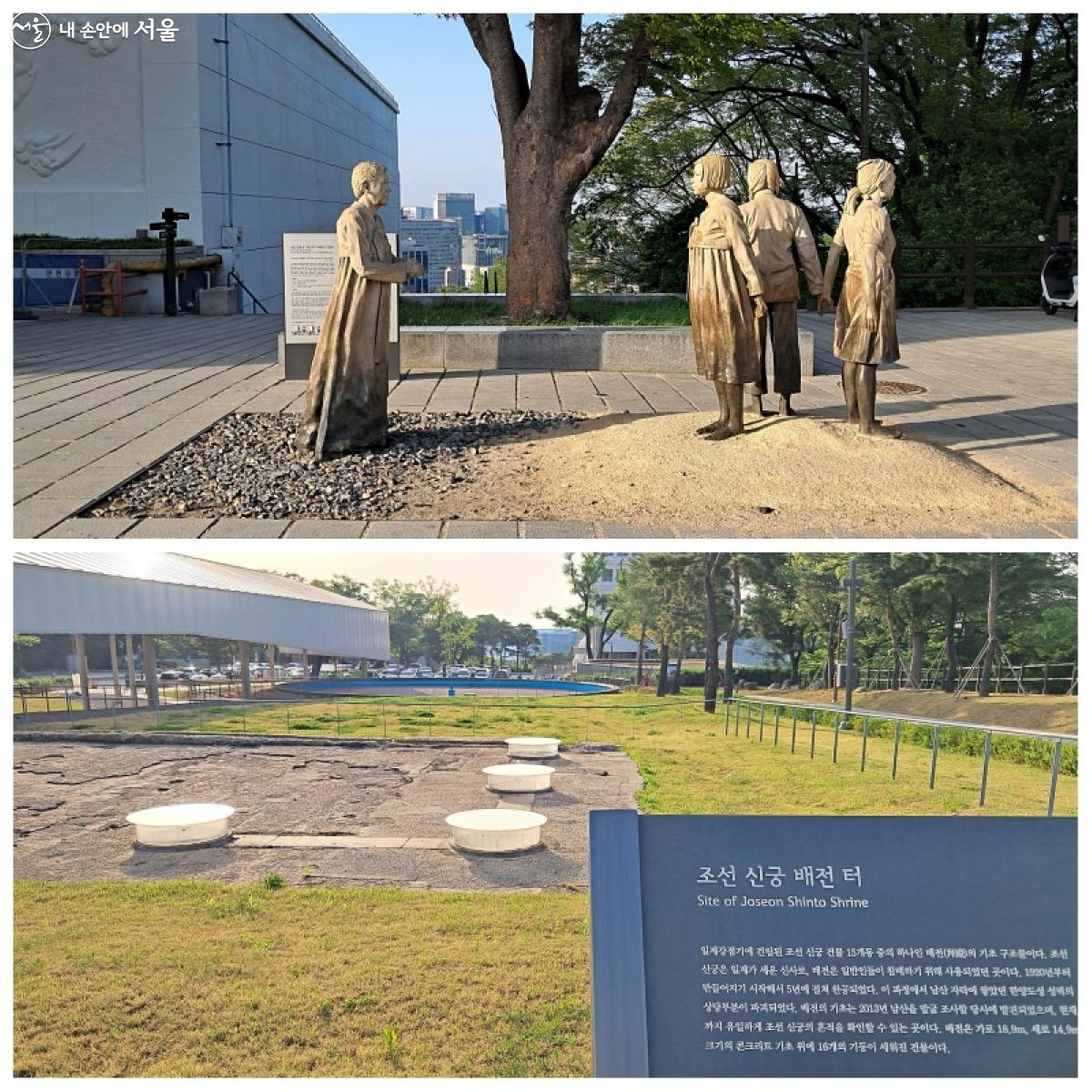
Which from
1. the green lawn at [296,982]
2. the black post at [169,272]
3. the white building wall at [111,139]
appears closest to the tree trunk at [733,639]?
the green lawn at [296,982]

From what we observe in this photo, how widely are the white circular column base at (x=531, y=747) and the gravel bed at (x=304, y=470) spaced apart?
4.00 metres

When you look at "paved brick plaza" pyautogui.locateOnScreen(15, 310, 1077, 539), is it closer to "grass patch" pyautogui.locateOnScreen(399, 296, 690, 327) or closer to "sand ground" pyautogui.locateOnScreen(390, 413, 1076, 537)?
"sand ground" pyautogui.locateOnScreen(390, 413, 1076, 537)

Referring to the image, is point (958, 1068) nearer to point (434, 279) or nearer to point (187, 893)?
point (187, 893)

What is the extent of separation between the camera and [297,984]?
6316 mm

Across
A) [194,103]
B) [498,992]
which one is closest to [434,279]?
[194,103]

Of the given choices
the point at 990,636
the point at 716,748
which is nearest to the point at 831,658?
the point at 990,636

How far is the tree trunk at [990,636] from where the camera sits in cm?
1398

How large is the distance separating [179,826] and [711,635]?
910 centimetres

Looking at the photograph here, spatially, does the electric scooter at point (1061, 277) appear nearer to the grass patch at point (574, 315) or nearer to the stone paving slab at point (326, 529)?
the grass patch at point (574, 315)

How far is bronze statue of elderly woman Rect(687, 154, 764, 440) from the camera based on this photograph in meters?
8.20

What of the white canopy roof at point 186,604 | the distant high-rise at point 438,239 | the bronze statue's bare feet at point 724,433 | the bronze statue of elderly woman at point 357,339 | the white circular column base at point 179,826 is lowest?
the white circular column base at point 179,826

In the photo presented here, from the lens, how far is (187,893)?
310 inches

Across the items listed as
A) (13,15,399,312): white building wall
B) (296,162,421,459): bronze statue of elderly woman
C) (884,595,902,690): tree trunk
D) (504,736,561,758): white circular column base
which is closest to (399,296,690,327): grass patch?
(884,595,902,690): tree trunk

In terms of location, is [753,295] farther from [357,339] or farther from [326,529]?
[326,529]
